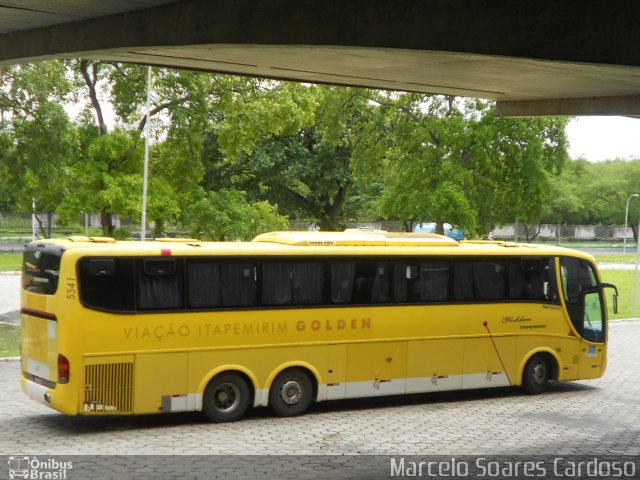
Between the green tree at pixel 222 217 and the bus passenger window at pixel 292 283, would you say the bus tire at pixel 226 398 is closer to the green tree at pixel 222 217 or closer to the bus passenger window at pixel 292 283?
the bus passenger window at pixel 292 283

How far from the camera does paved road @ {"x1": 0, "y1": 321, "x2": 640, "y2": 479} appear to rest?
13352 mm

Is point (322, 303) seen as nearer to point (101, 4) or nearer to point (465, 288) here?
point (465, 288)

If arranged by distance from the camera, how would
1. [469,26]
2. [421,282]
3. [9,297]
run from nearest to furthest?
[469,26], [421,282], [9,297]

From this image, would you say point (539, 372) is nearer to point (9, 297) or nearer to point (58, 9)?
point (58, 9)

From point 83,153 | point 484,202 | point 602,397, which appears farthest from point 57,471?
point 484,202

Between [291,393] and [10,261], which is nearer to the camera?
[291,393]

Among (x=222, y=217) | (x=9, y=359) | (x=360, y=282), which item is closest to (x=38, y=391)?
(x=360, y=282)

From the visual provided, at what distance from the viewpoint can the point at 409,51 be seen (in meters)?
10.4

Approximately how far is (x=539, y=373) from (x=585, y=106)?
4983 mm

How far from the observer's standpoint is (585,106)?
742 inches

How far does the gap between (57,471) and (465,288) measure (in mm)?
8611

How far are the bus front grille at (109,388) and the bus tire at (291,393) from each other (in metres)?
2.46

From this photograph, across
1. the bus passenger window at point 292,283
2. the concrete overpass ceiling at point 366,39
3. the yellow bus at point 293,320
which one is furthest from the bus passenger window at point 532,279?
the bus passenger window at point 292,283

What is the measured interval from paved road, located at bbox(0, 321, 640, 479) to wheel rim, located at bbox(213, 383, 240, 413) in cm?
36
